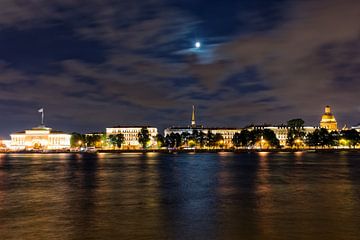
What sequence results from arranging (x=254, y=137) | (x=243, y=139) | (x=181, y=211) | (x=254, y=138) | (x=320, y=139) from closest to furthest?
(x=181, y=211) < (x=243, y=139) < (x=254, y=138) < (x=254, y=137) < (x=320, y=139)

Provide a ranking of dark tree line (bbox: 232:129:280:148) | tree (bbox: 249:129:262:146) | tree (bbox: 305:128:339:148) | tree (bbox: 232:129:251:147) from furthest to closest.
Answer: tree (bbox: 305:128:339:148), tree (bbox: 249:129:262:146), dark tree line (bbox: 232:129:280:148), tree (bbox: 232:129:251:147)

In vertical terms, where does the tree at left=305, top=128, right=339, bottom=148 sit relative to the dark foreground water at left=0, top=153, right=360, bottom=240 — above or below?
above

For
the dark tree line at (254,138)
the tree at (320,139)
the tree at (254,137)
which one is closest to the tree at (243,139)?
the dark tree line at (254,138)

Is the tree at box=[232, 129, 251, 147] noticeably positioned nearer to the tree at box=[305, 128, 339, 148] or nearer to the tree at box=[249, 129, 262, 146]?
the tree at box=[249, 129, 262, 146]

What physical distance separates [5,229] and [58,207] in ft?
23.0

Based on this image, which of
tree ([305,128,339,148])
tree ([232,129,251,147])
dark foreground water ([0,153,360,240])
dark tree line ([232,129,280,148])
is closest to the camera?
dark foreground water ([0,153,360,240])

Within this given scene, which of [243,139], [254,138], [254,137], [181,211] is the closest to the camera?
[181,211]

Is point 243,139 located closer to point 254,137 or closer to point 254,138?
point 254,138

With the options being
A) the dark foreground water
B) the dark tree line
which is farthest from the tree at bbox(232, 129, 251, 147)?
the dark foreground water

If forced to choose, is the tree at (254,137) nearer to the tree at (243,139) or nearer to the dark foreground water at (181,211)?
the tree at (243,139)

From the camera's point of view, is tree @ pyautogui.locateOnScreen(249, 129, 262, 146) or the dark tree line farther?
tree @ pyautogui.locateOnScreen(249, 129, 262, 146)

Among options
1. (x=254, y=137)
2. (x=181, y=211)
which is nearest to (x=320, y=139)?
(x=254, y=137)

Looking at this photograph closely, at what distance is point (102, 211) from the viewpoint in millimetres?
25422

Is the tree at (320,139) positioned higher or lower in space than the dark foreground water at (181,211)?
higher
